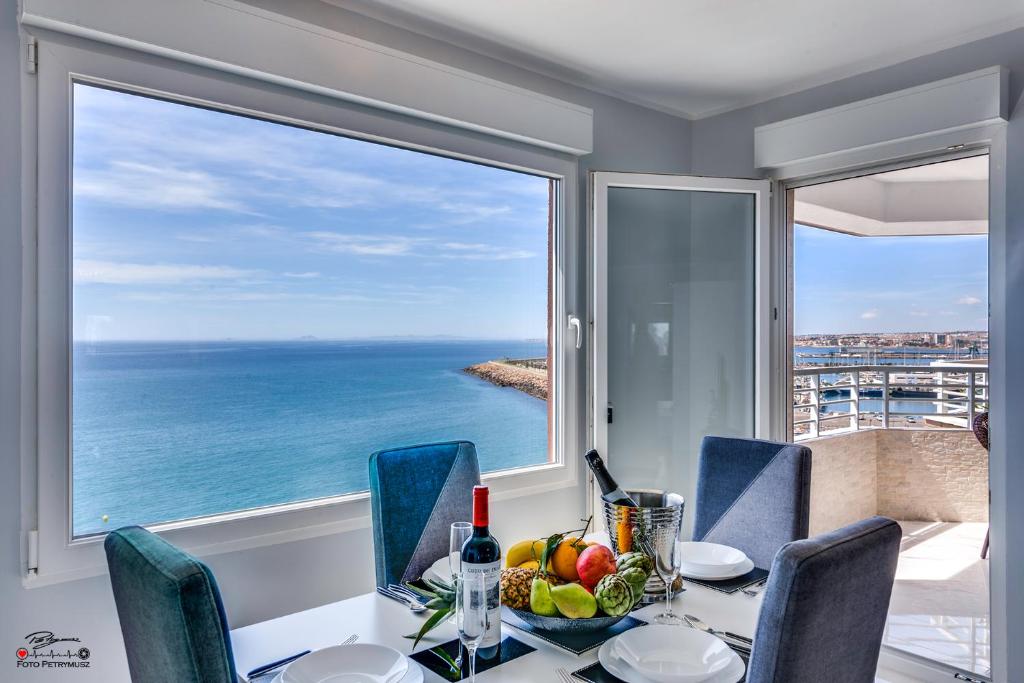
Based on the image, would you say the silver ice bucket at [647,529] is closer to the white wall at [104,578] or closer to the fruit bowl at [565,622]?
the fruit bowl at [565,622]

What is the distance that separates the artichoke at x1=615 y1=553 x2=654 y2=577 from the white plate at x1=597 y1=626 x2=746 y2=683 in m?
0.19

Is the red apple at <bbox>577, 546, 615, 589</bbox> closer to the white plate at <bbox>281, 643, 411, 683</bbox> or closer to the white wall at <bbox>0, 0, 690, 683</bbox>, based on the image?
the white plate at <bbox>281, 643, 411, 683</bbox>

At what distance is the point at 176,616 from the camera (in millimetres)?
968

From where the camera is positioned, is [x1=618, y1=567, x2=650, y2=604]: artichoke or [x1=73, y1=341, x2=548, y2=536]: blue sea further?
[x1=73, y1=341, x2=548, y2=536]: blue sea

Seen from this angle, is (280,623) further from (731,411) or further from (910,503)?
(910,503)

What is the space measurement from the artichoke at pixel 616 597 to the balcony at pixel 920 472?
1.93 m

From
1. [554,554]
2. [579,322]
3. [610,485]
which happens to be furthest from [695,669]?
[579,322]

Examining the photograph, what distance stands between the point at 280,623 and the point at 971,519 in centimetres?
252

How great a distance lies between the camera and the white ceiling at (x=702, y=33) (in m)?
2.39

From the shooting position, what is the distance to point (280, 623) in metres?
1.53

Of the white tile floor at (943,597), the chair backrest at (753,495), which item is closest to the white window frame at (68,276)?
the chair backrest at (753,495)

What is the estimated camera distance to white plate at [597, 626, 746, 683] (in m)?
1.23

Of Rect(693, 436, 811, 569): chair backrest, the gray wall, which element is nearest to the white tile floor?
the gray wall

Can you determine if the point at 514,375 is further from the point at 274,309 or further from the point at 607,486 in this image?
the point at 607,486
